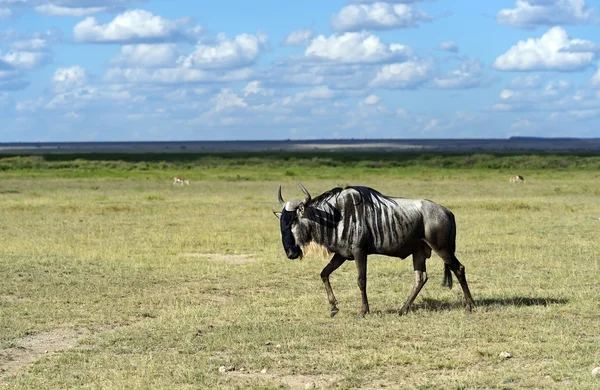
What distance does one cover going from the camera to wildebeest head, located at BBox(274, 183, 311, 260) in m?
11.1

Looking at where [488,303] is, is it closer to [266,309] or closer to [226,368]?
[266,309]

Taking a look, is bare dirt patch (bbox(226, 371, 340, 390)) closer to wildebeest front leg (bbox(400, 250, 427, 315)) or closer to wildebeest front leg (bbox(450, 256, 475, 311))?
wildebeest front leg (bbox(400, 250, 427, 315))

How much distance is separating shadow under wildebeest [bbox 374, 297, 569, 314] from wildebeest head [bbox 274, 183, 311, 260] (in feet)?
4.80

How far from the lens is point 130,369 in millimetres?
8531

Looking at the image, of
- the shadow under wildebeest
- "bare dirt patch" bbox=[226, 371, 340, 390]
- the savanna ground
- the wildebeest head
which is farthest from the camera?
the shadow under wildebeest

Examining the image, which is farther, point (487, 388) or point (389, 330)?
point (389, 330)

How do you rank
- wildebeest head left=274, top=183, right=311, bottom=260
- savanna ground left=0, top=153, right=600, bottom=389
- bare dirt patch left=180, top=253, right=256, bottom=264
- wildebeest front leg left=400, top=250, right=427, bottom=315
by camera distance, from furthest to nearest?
Answer: bare dirt patch left=180, top=253, right=256, bottom=264
wildebeest front leg left=400, top=250, right=427, bottom=315
wildebeest head left=274, top=183, right=311, bottom=260
savanna ground left=0, top=153, right=600, bottom=389

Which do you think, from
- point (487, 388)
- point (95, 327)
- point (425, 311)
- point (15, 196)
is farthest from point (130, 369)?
point (15, 196)

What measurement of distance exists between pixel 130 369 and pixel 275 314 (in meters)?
3.16

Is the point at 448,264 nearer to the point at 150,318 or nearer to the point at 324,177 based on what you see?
the point at 150,318

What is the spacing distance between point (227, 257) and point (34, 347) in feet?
27.5

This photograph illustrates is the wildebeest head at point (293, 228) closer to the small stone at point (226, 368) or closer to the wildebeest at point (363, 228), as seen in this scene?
the wildebeest at point (363, 228)

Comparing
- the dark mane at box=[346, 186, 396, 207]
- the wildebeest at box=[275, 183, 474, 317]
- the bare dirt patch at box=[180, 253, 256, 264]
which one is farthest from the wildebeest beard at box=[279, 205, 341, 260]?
the bare dirt patch at box=[180, 253, 256, 264]

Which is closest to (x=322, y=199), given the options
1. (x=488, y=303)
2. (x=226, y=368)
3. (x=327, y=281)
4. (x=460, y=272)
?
(x=327, y=281)
